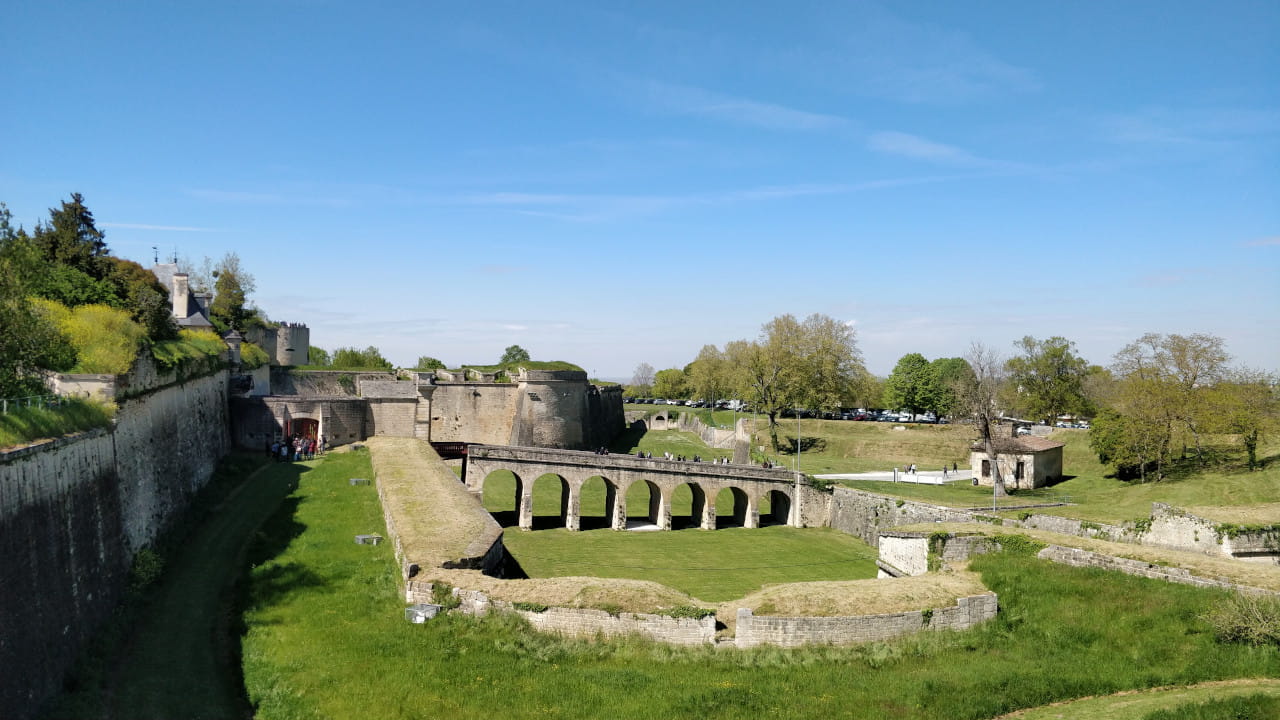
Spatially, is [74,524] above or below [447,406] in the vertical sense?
below

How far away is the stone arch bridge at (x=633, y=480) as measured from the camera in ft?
123

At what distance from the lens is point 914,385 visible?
284ft

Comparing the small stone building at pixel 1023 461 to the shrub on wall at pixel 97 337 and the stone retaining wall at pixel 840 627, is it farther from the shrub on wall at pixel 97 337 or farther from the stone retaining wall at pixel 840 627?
the shrub on wall at pixel 97 337

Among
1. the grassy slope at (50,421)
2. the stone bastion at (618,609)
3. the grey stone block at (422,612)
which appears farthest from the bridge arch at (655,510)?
the grassy slope at (50,421)

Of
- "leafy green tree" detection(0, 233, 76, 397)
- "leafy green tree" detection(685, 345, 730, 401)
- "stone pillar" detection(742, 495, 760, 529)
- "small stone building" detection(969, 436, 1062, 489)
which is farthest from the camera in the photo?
"leafy green tree" detection(685, 345, 730, 401)

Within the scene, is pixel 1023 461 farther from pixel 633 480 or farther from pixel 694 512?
pixel 633 480

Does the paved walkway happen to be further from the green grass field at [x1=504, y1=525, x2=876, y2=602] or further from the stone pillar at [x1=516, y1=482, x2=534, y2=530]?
the stone pillar at [x1=516, y1=482, x2=534, y2=530]

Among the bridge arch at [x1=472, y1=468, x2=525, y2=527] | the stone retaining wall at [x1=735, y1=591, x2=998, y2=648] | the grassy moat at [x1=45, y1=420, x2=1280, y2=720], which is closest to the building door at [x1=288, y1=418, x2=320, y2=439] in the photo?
the bridge arch at [x1=472, y1=468, x2=525, y2=527]

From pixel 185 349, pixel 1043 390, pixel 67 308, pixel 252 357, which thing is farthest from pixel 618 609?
pixel 1043 390

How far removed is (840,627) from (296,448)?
1201 inches

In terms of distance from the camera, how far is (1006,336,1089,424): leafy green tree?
227ft

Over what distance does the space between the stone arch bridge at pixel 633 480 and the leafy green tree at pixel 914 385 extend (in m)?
49.0

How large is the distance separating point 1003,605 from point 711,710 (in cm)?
915

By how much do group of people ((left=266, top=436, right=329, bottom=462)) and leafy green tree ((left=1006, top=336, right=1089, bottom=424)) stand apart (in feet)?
184
